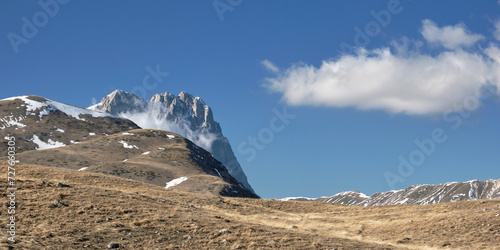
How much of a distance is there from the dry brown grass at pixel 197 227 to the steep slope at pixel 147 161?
205 feet

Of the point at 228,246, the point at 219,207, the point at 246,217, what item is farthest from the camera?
the point at 219,207

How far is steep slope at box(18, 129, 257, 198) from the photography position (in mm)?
109188

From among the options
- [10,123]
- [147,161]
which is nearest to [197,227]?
[147,161]

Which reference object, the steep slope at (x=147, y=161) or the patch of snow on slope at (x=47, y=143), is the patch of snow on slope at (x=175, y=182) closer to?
the steep slope at (x=147, y=161)

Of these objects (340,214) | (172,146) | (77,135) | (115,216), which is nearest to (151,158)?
(172,146)

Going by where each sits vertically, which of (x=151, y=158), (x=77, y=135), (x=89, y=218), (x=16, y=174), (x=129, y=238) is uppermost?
(x=77, y=135)

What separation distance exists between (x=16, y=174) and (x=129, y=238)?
103ft

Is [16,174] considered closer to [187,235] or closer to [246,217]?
[246,217]

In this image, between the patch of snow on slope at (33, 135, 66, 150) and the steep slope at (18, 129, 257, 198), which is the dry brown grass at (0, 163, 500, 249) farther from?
the patch of snow on slope at (33, 135, 66, 150)

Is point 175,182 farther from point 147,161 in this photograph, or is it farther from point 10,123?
point 10,123

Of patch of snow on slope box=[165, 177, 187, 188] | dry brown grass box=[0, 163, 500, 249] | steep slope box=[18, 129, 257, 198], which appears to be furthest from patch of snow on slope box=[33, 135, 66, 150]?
dry brown grass box=[0, 163, 500, 249]

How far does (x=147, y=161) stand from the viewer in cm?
13138

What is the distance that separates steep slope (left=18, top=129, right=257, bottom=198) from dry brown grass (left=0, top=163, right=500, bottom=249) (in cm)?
6246

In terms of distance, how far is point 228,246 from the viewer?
25.3m
